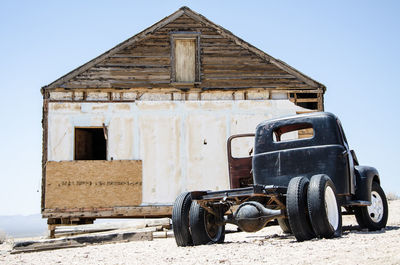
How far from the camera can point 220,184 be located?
1736 centimetres

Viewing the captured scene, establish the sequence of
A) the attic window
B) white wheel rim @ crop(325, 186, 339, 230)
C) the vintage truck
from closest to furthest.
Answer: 1. the vintage truck
2. white wheel rim @ crop(325, 186, 339, 230)
3. the attic window

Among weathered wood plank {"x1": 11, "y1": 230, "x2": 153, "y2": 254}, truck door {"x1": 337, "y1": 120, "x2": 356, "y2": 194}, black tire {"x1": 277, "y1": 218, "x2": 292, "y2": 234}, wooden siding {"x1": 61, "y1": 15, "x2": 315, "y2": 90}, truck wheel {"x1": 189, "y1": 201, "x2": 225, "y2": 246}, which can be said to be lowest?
weathered wood plank {"x1": 11, "y1": 230, "x2": 153, "y2": 254}

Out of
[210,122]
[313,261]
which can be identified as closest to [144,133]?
[210,122]

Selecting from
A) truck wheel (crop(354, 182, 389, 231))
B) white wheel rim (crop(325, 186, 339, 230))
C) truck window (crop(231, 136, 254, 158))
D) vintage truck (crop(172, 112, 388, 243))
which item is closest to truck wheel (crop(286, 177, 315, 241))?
vintage truck (crop(172, 112, 388, 243))

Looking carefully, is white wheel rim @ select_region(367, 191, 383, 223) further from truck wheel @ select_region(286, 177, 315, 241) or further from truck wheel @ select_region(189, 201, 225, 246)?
truck wheel @ select_region(189, 201, 225, 246)

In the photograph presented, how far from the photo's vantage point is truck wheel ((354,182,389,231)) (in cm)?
927

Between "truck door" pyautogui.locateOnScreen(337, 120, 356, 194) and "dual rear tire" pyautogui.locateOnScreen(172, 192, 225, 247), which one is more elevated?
"truck door" pyautogui.locateOnScreen(337, 120, 356, 194)

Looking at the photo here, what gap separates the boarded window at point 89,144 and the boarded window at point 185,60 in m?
4.00

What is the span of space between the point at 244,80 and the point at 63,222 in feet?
25.5

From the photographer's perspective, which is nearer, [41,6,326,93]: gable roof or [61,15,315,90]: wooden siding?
[41,6,326,93]: gable roof

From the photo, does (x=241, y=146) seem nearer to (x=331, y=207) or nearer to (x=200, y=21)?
(x=200, y=21)

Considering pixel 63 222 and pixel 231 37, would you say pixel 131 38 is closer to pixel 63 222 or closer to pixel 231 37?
pixel 231 37

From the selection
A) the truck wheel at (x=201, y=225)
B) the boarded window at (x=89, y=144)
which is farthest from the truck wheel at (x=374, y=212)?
the boarded window at (x=89, y=144)

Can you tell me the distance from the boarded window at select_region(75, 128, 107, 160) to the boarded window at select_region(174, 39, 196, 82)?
4.00 meters
